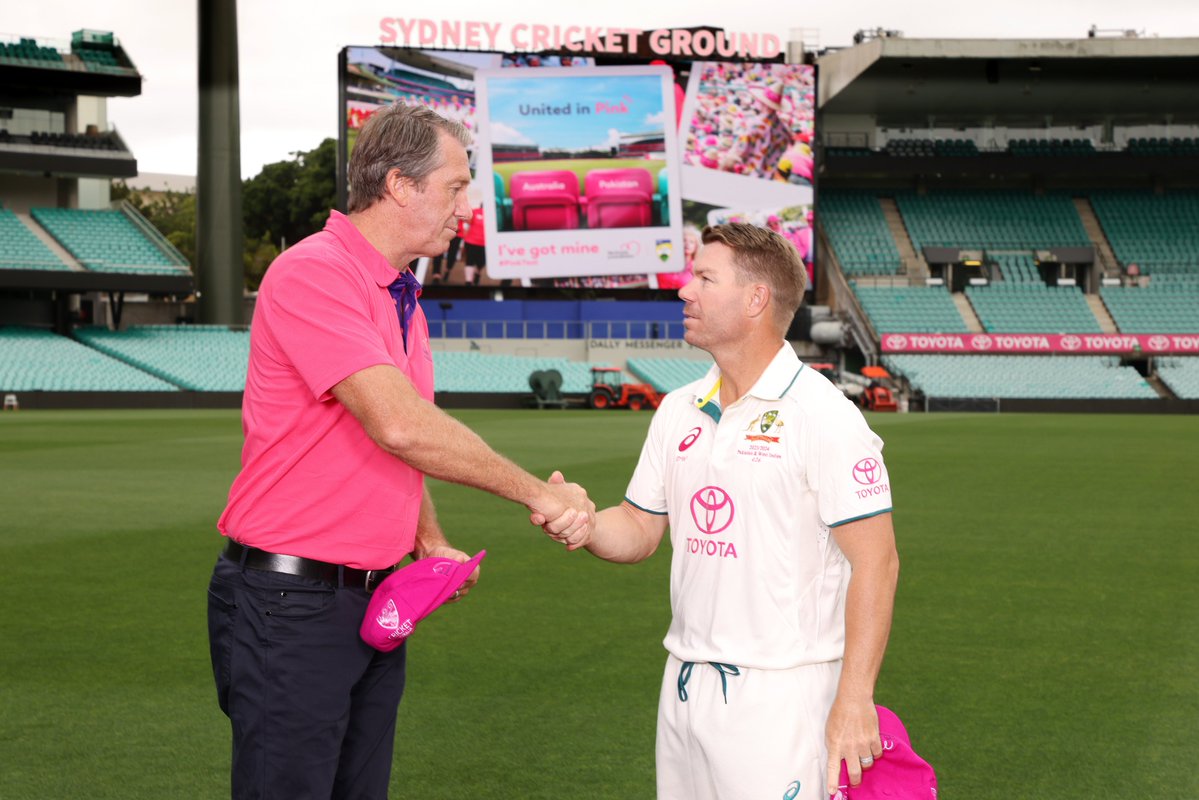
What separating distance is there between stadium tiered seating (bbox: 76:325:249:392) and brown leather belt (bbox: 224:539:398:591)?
1717 inches

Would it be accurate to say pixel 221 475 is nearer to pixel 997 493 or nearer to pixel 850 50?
pixel 997 493

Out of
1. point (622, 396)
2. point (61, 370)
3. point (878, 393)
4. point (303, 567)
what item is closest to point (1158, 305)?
point (878, 393)

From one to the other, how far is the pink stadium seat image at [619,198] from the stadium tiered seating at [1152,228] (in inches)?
957

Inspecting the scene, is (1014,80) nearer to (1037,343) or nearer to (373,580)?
(1037,343)

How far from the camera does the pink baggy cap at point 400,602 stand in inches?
130

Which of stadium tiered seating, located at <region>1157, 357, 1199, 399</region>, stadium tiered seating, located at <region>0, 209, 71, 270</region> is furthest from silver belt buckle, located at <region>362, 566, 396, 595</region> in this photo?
stadium tiered seating, located at <region>1157, 357, 1199, 399</region>

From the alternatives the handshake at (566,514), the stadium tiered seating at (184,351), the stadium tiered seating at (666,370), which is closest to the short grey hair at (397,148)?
the handshake at (566,514)

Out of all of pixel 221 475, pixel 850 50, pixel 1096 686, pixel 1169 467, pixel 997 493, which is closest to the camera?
pixel 1096 686

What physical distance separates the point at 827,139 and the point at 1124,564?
176ft

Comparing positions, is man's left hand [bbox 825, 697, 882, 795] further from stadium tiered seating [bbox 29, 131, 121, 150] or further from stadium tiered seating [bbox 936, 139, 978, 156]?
stadium tiered seating [bbox 936, 139, 978, 156]

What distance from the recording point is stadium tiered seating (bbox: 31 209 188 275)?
173 ft

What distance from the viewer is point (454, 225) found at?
141 inches

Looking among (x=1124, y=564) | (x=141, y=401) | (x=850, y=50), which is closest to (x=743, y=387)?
(x=1124, y=564)

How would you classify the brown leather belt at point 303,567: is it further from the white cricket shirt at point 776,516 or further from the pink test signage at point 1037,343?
the pink test signage at point 1037,343
